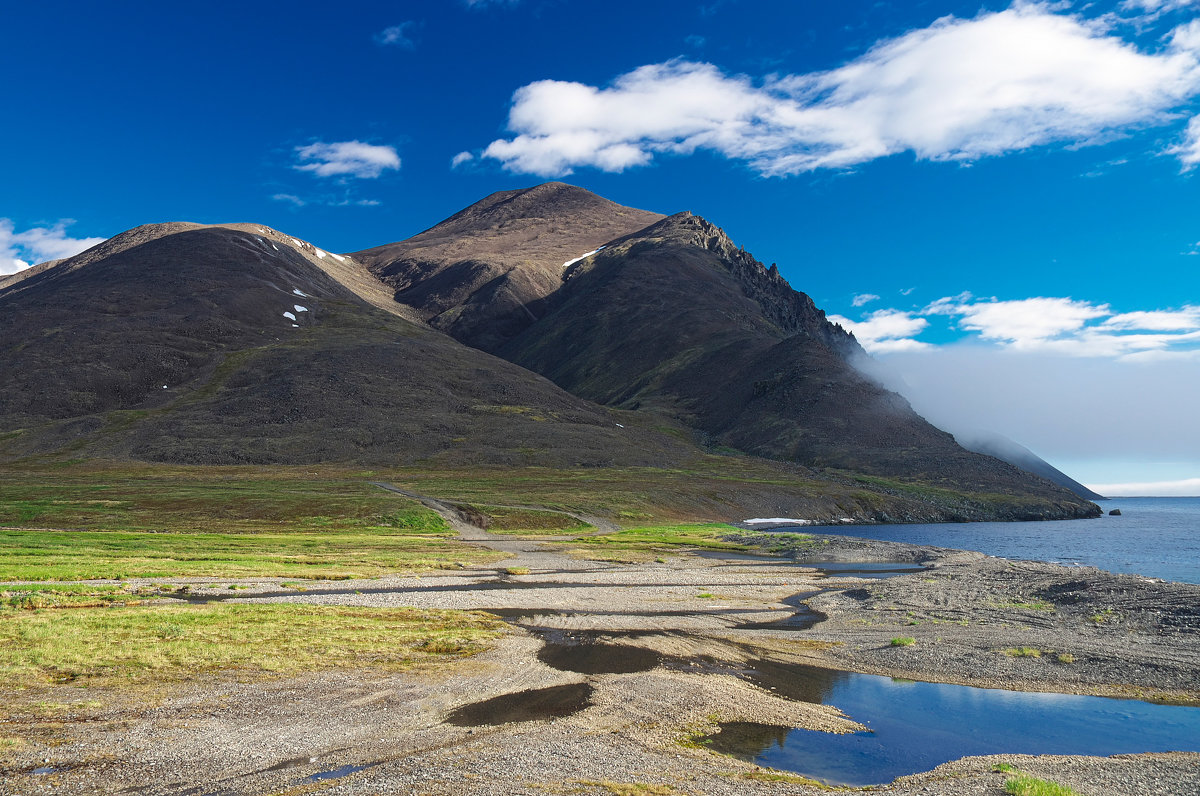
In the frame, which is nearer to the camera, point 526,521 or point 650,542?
point 650,542

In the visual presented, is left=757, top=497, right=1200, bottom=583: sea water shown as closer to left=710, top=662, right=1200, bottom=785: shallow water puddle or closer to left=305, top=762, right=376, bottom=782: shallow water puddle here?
left=710, top=662, right=1200, bottom=785: shallow water puddle

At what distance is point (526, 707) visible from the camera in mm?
23516

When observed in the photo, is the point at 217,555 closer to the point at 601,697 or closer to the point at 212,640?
the point at 212,640

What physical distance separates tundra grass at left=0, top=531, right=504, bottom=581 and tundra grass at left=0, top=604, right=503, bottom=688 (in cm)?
1649

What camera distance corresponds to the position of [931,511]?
164 meters

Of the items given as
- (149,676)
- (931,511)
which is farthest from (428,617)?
(931,511)

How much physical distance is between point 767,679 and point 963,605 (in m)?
23.6

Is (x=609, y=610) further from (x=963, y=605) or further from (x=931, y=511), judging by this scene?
(x=931, y=511)

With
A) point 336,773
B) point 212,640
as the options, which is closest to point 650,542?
point 212,640

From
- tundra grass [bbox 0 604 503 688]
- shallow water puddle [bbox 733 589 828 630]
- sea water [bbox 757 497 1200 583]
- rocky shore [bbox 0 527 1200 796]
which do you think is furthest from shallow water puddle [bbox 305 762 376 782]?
sea water [bbox 757 497 1200 583]

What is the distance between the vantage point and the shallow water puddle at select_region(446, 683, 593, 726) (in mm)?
22156

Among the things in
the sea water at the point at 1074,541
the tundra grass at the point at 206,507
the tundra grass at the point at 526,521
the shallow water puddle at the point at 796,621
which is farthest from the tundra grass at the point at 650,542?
the shallow water puddle at the point at 796,621

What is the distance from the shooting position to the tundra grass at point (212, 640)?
26.0m

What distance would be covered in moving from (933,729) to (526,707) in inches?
506
